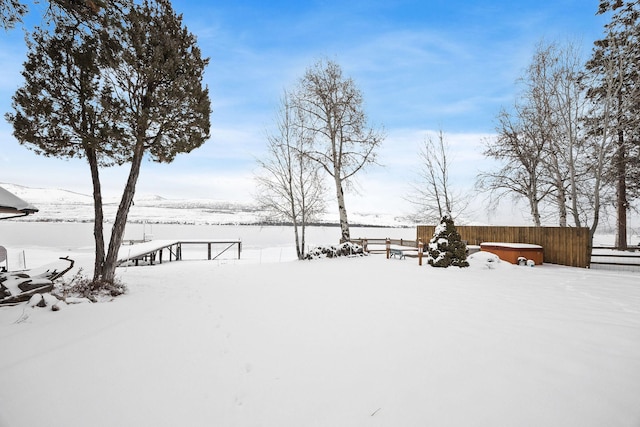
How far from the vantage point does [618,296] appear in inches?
246

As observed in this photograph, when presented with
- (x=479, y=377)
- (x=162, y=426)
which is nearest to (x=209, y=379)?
(x=162, y=426)

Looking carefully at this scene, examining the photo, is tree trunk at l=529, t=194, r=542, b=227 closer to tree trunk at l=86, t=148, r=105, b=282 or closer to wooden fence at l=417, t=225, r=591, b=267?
wooden fence at l=417, t=225, r=591, b=267

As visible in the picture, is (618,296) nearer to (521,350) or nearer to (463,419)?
(521,350)

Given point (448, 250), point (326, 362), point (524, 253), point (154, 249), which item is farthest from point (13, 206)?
point (524, 253)

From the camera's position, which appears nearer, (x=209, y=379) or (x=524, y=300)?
(x=209, y=379)

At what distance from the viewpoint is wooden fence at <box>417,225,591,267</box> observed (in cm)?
1120

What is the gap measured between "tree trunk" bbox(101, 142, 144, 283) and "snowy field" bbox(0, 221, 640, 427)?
187cm

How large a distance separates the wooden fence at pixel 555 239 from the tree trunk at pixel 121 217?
1532 cm

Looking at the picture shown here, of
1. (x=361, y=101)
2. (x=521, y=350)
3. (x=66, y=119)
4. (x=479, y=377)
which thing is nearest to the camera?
(x=479, y=377)

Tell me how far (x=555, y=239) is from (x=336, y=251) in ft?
31.1

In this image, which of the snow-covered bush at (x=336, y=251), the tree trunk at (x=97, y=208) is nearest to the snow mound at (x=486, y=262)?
the snow-covered bush at (x=336, y=251)

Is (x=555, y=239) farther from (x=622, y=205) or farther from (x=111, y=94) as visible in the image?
(x=111, y=94)

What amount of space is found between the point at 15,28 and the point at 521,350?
32.9ft

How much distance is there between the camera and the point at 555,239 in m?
12.1
